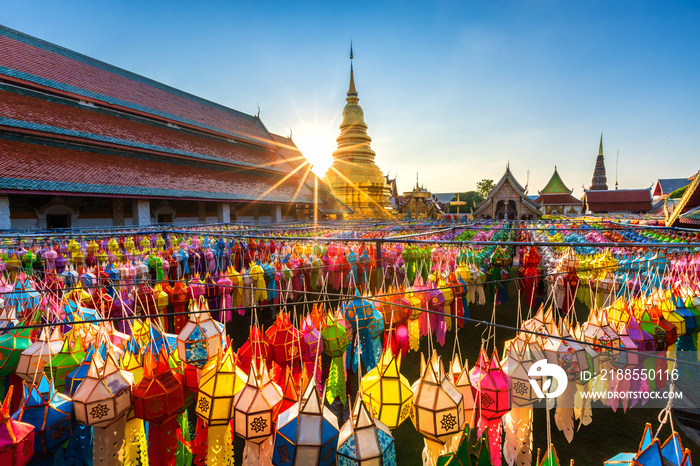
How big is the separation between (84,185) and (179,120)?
318 inches

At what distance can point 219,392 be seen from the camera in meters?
1.91

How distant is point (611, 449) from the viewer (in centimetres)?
333

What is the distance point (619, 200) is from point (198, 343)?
158ft

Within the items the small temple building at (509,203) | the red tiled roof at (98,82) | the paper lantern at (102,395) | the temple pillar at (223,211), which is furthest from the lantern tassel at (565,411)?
the small temple building at (509,203)

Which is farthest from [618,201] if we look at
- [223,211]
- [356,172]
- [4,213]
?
[4,213]

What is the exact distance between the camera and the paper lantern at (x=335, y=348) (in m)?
2.73

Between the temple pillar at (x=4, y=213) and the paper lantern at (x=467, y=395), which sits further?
the temple pillar at (x=4, y=213)

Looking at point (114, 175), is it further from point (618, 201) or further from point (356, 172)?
→ point (618, 201)

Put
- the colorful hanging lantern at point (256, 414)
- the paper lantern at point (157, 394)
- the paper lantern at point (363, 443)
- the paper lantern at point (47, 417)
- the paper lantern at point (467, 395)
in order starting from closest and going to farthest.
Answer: the paper lantern at point (363, 443) → the paper lantern at point (47, 417) → the colorful hanging lantern at point (256, 414) → the paper lantern at point (157, 394) → the paper lantern at point (467, 395)

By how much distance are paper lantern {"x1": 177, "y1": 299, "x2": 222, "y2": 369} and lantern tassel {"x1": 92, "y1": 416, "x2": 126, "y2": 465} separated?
0.55 meters

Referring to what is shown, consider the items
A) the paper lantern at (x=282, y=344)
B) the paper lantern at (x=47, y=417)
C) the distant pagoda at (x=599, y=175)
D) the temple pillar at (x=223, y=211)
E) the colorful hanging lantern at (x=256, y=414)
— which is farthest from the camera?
the distant pagoda at (x=599, y=175)

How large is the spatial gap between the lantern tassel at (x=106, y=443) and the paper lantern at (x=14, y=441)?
0.31 m

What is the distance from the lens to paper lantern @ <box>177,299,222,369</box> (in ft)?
7.84

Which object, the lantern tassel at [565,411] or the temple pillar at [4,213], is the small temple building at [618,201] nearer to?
the lantern tassel at [565,411]
